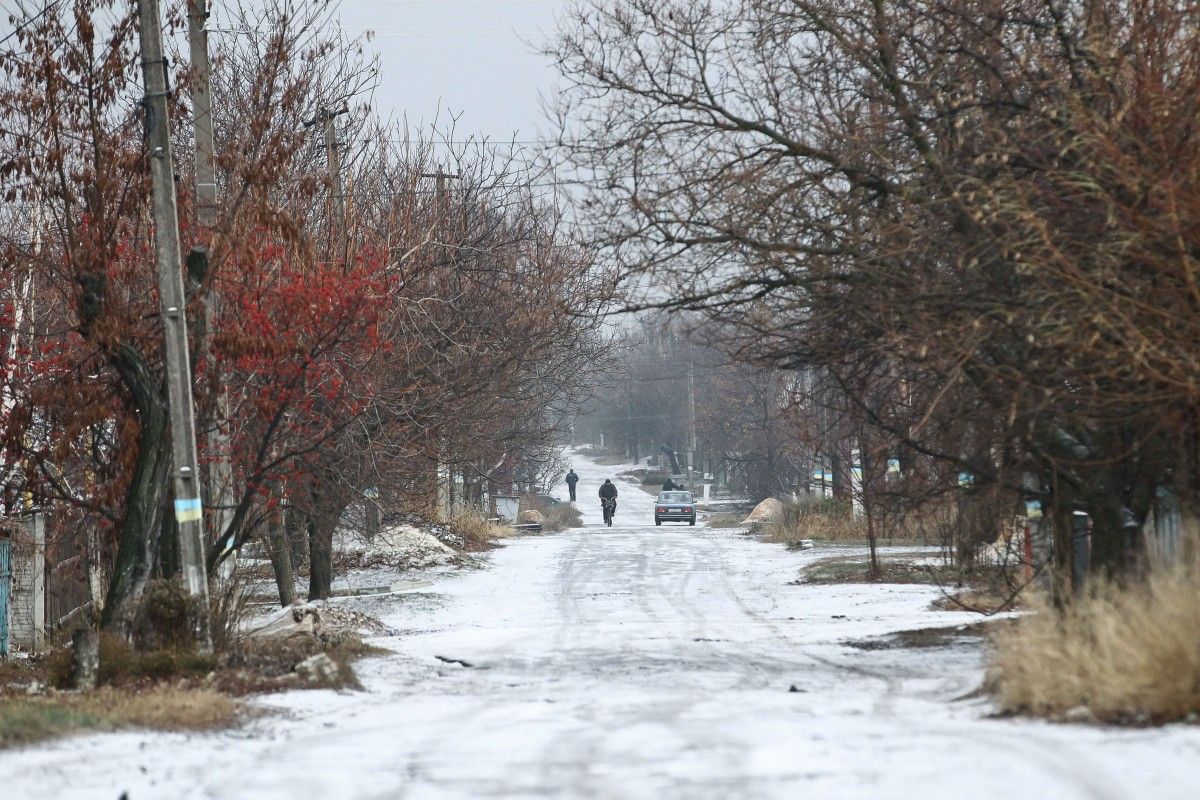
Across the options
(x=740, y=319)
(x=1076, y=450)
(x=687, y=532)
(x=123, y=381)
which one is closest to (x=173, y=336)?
(x=123, y=381)

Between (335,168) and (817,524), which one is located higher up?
(335,168)

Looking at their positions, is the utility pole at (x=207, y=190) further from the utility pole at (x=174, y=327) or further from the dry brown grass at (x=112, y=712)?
the dry brown grass at (x=112, y=712)

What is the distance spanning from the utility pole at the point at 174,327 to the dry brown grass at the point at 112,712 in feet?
6.28

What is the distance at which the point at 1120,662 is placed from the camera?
310 inches

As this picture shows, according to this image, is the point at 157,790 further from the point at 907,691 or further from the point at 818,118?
the point at 818,118

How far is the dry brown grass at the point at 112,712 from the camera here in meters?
8.77

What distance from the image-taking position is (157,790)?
736cm

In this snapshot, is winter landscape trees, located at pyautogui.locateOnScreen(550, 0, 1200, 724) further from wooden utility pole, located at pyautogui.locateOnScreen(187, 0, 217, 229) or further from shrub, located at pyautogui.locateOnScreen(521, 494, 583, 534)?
shrub, located at pyautogui.locateOnScreen(521, 494, 583, 534)

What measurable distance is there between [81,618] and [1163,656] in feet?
48.6

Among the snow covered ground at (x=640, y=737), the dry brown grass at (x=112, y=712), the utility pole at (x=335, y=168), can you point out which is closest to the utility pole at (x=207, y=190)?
the snow covered ground at (x=640, y=737)

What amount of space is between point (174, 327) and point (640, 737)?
660 cm

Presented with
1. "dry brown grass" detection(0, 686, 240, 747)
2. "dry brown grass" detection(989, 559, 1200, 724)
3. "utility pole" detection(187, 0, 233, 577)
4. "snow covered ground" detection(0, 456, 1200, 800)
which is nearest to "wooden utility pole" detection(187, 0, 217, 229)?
"utility pole" detection(187, 0, 233, 577)

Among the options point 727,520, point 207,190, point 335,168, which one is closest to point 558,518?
point 727,520

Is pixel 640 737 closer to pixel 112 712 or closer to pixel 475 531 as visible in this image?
pixel 112 712
